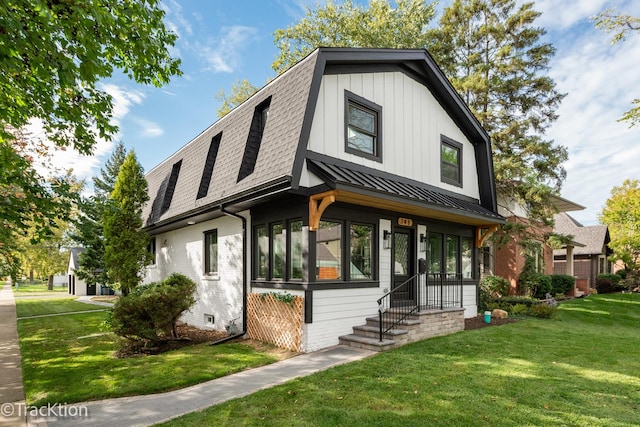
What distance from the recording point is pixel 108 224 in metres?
11.5

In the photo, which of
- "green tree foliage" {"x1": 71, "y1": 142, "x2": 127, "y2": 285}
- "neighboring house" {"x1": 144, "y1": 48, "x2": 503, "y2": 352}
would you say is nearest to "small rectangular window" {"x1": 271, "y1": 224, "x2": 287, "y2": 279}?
"neighboring house" {"x1": 144, "y1": 48, "x2": 503, "y2": 352}

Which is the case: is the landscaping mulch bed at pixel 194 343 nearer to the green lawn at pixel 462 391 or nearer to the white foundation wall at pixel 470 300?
the green lawn at pixel 462 391

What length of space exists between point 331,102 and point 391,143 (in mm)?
2214

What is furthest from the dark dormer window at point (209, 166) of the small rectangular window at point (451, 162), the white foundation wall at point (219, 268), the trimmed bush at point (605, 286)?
the trimmed bush at point (605, 286)

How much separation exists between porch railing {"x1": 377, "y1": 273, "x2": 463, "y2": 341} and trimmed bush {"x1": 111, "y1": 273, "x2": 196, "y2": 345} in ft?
14.8

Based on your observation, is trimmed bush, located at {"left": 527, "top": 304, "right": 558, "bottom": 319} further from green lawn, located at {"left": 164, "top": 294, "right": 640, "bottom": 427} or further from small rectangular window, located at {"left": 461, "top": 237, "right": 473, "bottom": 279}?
green lawn, located at {"left": 164, "top": 294, "right": 640, "bottom": 427}

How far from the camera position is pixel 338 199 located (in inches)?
303

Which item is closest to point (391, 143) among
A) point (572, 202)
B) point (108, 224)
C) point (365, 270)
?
point (365, 270)

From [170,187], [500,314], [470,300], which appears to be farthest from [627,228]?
[170,187]

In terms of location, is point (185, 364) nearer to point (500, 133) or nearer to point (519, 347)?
point (519, 347)

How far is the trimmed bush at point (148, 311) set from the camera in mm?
7613

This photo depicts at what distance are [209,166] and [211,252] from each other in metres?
2.57

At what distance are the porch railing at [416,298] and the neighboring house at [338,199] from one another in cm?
5

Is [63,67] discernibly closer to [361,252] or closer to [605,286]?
[361,252]
